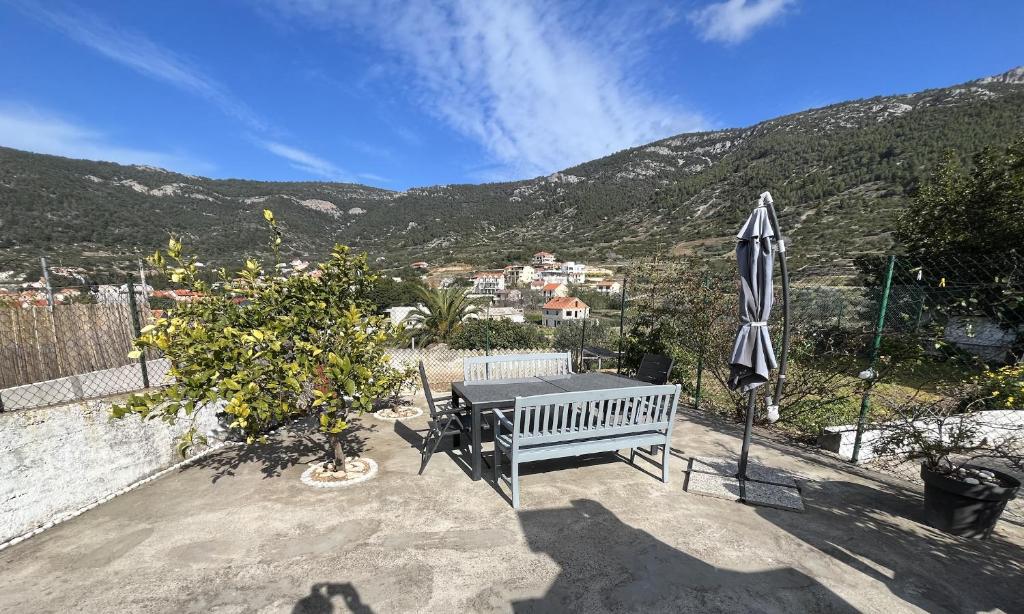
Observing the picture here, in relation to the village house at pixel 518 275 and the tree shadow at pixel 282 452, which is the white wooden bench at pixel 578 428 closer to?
the tree shadow at pixel 282 452

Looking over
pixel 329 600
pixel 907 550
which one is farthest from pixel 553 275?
pixel 329 600

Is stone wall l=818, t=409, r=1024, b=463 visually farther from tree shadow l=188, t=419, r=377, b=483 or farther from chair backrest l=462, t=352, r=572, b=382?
tree shadow l=188, t=419, r=377, b=483

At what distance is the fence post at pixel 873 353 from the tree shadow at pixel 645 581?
2.35 meters

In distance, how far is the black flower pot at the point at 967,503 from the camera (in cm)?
272

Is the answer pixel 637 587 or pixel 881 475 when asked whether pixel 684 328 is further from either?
pixel 637 587

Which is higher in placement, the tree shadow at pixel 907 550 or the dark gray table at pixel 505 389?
the dark gray table at pixel 505 389

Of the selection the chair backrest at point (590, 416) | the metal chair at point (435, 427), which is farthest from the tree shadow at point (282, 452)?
the chair backrest at point (590, 416)

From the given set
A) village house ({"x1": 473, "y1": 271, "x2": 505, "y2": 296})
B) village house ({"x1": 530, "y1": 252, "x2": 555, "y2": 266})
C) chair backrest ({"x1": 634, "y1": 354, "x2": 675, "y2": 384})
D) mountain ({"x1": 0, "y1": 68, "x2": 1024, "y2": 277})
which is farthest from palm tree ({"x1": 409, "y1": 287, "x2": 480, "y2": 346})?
village house ({"x1": 530, "y1": 252, "x2": 555, "y2": 266})

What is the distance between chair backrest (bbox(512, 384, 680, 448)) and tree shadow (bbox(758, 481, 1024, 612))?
3.64 ft

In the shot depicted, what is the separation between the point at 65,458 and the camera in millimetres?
3104

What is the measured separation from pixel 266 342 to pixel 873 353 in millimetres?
5698

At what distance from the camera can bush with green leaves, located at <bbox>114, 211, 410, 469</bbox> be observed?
8.93 feet

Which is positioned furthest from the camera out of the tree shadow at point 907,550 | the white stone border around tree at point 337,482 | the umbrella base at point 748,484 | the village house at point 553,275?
the village house at point 553,275

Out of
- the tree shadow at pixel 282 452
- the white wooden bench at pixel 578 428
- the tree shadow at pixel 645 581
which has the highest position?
the white wooden bench at pixel 578 428
